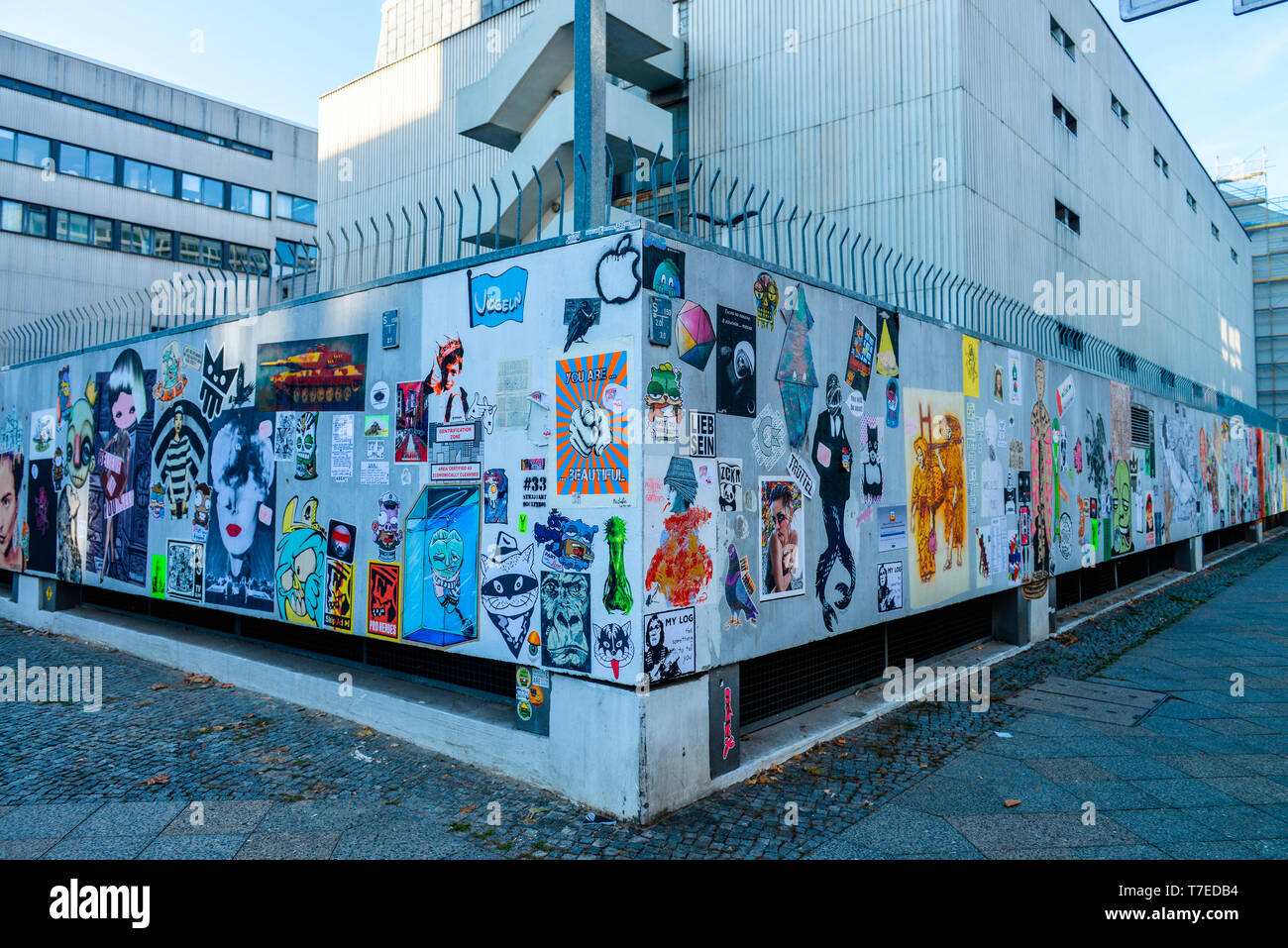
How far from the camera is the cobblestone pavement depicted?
413 cm

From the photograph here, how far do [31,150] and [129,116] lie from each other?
4264 millimetres

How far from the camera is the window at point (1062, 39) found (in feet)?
61.1

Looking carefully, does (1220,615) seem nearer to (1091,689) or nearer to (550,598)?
(1091,689)

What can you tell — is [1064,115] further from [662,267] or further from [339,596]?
[339,596]

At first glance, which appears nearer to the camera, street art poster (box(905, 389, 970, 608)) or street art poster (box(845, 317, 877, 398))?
street art poster (box(845, 317, 877, 398))

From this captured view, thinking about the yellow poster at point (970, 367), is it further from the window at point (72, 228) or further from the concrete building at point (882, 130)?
the window at point (72, 228)

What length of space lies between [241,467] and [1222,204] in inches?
1721

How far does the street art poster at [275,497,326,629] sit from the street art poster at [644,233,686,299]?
3.66 metres

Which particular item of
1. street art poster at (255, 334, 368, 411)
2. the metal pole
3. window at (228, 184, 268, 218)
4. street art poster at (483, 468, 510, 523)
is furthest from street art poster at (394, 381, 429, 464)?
window at (228, 184, 268, 218)

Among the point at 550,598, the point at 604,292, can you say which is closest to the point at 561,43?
the point at 604,292

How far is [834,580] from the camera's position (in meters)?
6.20

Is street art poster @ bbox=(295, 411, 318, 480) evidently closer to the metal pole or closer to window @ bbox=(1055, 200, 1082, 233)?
the metal pole

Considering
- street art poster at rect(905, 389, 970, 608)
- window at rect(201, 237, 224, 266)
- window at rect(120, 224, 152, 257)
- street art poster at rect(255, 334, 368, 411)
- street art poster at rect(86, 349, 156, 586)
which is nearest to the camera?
street art poster at rect(255, 334, 368, 411)

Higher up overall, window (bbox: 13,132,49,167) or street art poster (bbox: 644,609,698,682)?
window (bbox: 13,132,49,167)
